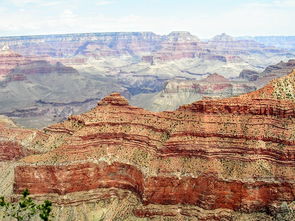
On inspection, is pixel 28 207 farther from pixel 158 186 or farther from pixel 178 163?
pixel 178 163

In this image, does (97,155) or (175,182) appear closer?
(175,182)

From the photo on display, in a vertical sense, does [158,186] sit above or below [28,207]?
below

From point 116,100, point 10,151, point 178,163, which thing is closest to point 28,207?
point 178,163

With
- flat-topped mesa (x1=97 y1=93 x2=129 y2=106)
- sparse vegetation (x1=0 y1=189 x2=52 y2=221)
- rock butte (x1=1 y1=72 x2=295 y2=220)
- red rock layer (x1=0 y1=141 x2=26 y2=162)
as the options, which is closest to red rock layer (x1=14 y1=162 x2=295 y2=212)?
rock butte (x1=1 y1=72 x2=295 y2=220)

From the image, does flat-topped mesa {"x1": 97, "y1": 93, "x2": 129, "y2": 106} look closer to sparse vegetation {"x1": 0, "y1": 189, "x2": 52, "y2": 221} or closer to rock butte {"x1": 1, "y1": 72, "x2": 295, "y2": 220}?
rock butte {"x1": 1, "y1": 72, "x2": 295, "y2": 220}

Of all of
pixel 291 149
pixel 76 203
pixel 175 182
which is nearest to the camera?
pixel 291 149

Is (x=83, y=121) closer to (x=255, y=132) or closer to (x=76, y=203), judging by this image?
(x=76, y=203)

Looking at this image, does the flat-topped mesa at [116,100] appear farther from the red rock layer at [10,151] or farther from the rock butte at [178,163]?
the red rock layer at [10,151]

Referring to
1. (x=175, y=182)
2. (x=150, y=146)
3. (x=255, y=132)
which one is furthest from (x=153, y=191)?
(x=255, y=132)
